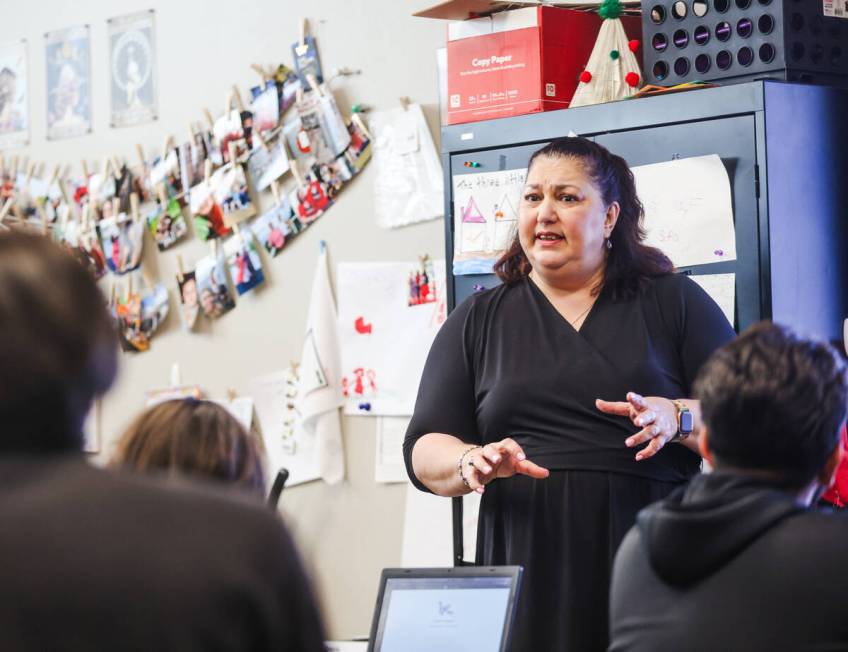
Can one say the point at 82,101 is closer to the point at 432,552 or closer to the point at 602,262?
the point at 432,552

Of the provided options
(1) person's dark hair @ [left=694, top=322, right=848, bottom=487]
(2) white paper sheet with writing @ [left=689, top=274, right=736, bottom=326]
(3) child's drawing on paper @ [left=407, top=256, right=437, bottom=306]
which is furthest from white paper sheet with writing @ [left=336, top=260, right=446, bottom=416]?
(1) person's dark hair @ [left=694, top=322, right=848, bottom=487]

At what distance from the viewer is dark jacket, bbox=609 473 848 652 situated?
4.09 feet

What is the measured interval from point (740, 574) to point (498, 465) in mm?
754

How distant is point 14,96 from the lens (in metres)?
4.71

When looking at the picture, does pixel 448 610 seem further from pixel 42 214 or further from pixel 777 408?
pixel 42 214

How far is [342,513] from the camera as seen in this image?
3.80 m

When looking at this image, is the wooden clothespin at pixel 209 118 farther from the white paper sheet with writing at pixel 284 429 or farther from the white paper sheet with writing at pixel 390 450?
the white paper sheet with writing at pixel 390 450

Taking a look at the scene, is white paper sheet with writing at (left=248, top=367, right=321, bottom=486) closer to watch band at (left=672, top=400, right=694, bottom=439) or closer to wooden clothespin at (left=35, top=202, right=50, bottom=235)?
wooden clothespin at (left=35, top=202, right=50, bottom=235)

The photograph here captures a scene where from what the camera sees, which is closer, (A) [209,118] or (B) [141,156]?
(A) [209,118]

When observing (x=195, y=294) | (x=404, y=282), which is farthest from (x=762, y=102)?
(x=195, y=294)

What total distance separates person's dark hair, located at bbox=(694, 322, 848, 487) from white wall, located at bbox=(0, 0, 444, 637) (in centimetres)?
225

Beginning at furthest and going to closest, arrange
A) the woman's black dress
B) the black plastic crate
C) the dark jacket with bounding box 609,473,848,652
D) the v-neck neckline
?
the black plastic crate, the v-neck neckline, the woman's black dress, the dark jacket with bounding box 609,473,848,652

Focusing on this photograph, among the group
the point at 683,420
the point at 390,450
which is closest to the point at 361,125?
the point at 390,450

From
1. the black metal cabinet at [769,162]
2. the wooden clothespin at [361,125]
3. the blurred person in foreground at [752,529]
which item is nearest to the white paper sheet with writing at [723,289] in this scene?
the black metal cabinet at [769,162]
